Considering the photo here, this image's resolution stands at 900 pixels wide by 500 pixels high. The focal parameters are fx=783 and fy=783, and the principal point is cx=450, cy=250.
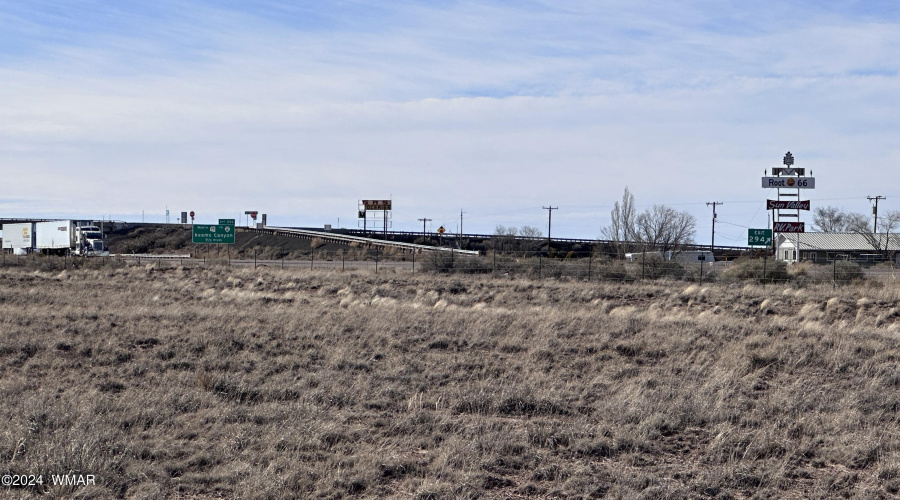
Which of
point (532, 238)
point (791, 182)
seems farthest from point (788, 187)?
point (532, 238)

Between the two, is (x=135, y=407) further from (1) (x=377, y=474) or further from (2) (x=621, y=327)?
(2) (x=621, y=327)

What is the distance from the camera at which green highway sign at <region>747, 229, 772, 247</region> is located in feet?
276

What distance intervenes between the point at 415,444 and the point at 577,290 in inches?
1154

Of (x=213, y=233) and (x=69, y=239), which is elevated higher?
(x=213, y=233)

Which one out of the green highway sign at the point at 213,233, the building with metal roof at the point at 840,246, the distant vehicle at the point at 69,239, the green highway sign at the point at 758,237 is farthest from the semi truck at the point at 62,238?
the building with metal roof at the point at 840,246

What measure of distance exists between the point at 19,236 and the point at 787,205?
7813cm

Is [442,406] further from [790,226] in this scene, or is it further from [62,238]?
[62,238]

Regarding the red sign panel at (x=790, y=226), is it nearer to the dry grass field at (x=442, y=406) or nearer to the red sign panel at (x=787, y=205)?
the red sign panel at (x=787, y=205)

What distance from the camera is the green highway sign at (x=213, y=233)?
70062 mm

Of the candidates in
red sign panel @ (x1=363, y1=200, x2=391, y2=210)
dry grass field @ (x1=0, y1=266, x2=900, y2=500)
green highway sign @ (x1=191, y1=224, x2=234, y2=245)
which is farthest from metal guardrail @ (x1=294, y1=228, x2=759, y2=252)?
dry grass field @ (x1=0, y1=266, x2=900, y2=500)

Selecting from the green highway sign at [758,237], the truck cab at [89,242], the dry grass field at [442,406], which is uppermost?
the green highway sign at [758,237]

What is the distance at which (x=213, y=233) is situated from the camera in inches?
2778

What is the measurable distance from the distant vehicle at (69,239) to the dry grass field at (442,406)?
194 feet

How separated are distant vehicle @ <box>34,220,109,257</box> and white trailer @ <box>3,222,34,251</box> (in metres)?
2.03
